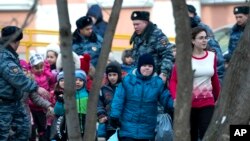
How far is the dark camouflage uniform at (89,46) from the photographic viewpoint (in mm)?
12445

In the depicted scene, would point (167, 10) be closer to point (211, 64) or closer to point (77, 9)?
point (77, 9)

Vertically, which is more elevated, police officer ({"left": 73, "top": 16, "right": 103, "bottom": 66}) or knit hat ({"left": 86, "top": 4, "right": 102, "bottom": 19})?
knit hat ({"left": 86, "top": 4, "right": 102, "bottom": 19})

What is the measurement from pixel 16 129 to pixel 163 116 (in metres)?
1.66

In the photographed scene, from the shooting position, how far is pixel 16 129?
11156mm

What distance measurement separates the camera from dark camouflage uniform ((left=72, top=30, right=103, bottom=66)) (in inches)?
490

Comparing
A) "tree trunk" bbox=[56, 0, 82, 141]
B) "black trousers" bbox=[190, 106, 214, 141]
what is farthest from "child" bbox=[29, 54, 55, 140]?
"tree trunk" bbox=[56, 0, 82, 141]

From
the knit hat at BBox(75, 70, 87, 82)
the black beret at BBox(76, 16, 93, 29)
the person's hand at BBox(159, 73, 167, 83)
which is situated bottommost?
the person's hand at BBox(159, 73, 167, 83)

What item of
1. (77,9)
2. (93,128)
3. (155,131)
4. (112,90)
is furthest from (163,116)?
(77,9)

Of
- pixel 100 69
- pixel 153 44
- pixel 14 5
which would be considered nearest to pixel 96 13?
pixel 153 44

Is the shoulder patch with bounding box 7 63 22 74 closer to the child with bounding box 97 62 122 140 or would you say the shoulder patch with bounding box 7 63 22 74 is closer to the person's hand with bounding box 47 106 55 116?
the person's hand with bounding box 47 106 55 116

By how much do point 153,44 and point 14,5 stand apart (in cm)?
1326

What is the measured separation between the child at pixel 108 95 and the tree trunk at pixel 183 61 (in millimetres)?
3888

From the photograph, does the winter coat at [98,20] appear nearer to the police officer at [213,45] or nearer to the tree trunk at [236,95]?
the police officer at [213,45]

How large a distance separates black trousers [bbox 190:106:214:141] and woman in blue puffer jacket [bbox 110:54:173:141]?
34 cm
